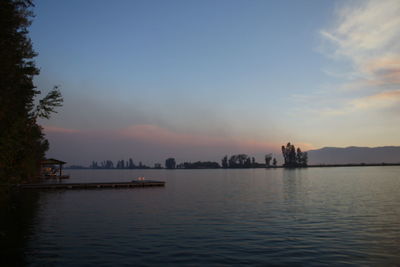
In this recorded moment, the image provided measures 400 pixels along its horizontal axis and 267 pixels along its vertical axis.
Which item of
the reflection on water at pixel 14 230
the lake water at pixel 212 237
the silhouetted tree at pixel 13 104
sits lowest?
the lake water at pixel 212 237

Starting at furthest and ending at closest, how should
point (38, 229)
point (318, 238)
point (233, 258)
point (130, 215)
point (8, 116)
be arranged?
point (130, 215)
point (38, 229)
point (318, 238)
point (8, 116)
point (233, 258)

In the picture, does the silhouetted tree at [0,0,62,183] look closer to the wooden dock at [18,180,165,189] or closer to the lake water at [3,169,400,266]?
the lake water at [3,169,400,266]

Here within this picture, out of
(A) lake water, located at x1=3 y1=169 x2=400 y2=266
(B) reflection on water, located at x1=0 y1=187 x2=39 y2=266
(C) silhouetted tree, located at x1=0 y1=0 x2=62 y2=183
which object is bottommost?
(A) lake water, located at x1=3 y1=169 x2=400 y2=266

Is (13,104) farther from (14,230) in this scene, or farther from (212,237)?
(212,237)

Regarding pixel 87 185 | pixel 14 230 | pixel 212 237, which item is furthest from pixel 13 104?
pixel 87 185

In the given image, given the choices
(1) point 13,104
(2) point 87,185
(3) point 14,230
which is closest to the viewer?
(1) point 13,104

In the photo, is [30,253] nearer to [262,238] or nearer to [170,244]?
[170,244]

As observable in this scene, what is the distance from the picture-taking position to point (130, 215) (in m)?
33.9

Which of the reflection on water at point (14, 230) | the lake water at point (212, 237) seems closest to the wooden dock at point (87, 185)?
the reflection on water at point (14, 230)

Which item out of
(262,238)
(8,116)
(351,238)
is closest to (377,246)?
(351,238)

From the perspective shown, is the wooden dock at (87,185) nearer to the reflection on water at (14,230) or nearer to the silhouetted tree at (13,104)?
the reflection on water at (14,230)

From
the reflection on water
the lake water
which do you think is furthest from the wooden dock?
the lake water

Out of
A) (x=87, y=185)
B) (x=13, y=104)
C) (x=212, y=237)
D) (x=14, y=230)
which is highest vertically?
(x=13, y=104)

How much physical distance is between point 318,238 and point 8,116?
23378 mm
